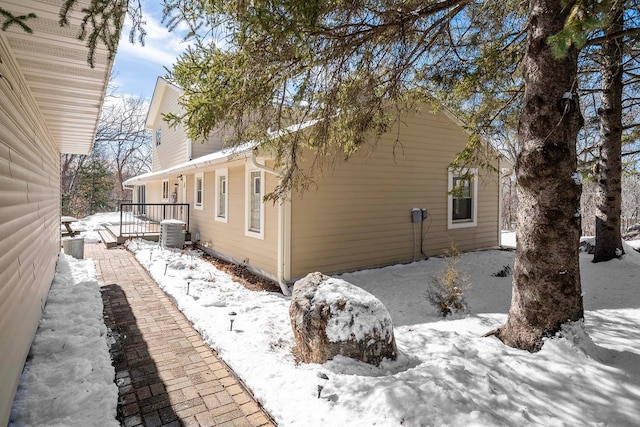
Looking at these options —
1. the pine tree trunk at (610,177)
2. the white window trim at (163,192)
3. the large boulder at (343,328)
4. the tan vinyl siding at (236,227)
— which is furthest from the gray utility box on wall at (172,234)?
the pine tree trunk at (610,177)

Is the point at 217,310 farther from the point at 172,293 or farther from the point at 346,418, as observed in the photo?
the point at 346,418

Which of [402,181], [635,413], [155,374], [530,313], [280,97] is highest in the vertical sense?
[280,97]

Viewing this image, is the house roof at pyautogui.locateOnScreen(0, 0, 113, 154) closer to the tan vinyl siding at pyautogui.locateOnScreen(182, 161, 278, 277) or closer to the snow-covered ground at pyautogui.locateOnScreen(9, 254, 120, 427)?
the snow-covered ground at pyautogui.locateOnScreen(9, 254, 120, 427)

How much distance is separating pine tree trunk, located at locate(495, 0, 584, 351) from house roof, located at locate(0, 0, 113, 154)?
13.0ft

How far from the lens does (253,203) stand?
8414 millimetres

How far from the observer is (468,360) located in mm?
3367

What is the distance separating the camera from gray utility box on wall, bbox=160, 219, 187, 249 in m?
10.9

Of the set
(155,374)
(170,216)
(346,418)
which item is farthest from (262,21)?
(170,216)

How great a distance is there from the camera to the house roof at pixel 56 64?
8.51 feet

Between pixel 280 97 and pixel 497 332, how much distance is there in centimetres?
393

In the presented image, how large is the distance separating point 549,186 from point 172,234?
10.2m

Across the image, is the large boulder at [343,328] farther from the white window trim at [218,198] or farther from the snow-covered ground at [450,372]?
the white window trim at [218,198]

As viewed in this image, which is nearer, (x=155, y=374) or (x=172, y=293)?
(x=155, y=374)

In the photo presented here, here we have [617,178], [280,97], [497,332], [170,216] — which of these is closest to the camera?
[497,332]
